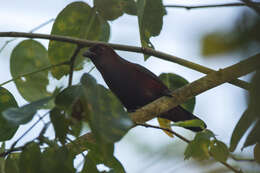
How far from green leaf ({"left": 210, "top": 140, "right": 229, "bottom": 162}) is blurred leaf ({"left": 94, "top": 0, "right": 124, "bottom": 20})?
119 centimetres

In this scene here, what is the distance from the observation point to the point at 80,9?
2738 mm

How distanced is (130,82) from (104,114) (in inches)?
93.0

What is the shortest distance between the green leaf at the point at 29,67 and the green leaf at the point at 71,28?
0.27 metres

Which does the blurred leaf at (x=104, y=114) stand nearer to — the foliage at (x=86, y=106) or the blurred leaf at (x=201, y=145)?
the foliage at (x=86, y=106)


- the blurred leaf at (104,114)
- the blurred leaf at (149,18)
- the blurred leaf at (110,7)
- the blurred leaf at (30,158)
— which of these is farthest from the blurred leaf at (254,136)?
the blurred leaf at (110,7)

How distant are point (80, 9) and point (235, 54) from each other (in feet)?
7.29

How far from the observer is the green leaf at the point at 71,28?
270 cm

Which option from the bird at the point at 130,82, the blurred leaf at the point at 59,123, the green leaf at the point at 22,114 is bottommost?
the bird at the point at 130,82

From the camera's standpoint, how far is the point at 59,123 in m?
1.51

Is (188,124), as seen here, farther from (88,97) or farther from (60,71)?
(60,71)

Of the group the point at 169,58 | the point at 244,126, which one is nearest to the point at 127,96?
the point at 169,58

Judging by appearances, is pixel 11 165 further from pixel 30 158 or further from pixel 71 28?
pixel 71 28

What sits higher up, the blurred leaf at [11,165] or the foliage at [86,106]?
the foliage at [86,106]

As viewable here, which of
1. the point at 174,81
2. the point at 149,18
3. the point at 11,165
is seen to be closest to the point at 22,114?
the point at 11,165
